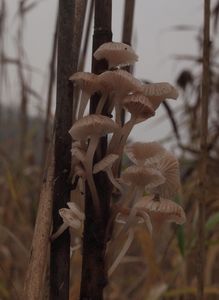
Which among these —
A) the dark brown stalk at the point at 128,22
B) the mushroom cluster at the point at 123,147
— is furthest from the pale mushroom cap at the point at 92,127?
the dark brown stalk at the point at 128,22

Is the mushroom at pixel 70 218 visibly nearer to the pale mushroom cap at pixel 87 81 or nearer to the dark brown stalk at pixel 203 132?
the pale mushroom cap at pixel 87 81

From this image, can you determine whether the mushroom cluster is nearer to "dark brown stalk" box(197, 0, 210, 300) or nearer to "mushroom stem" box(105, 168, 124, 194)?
"mushroom stem" box(105, 168, 124, 194)

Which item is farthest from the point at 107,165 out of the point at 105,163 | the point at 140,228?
the point at 140,228

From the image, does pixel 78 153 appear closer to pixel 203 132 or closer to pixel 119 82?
pixel 119 82

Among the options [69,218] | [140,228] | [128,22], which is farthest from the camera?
[140,228]

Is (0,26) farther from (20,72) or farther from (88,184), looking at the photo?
(88,184)

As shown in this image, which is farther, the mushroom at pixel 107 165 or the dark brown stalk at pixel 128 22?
the dark brown stalk at pixel 128 22

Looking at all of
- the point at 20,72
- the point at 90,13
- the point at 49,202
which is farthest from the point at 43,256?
the point at 20,72
